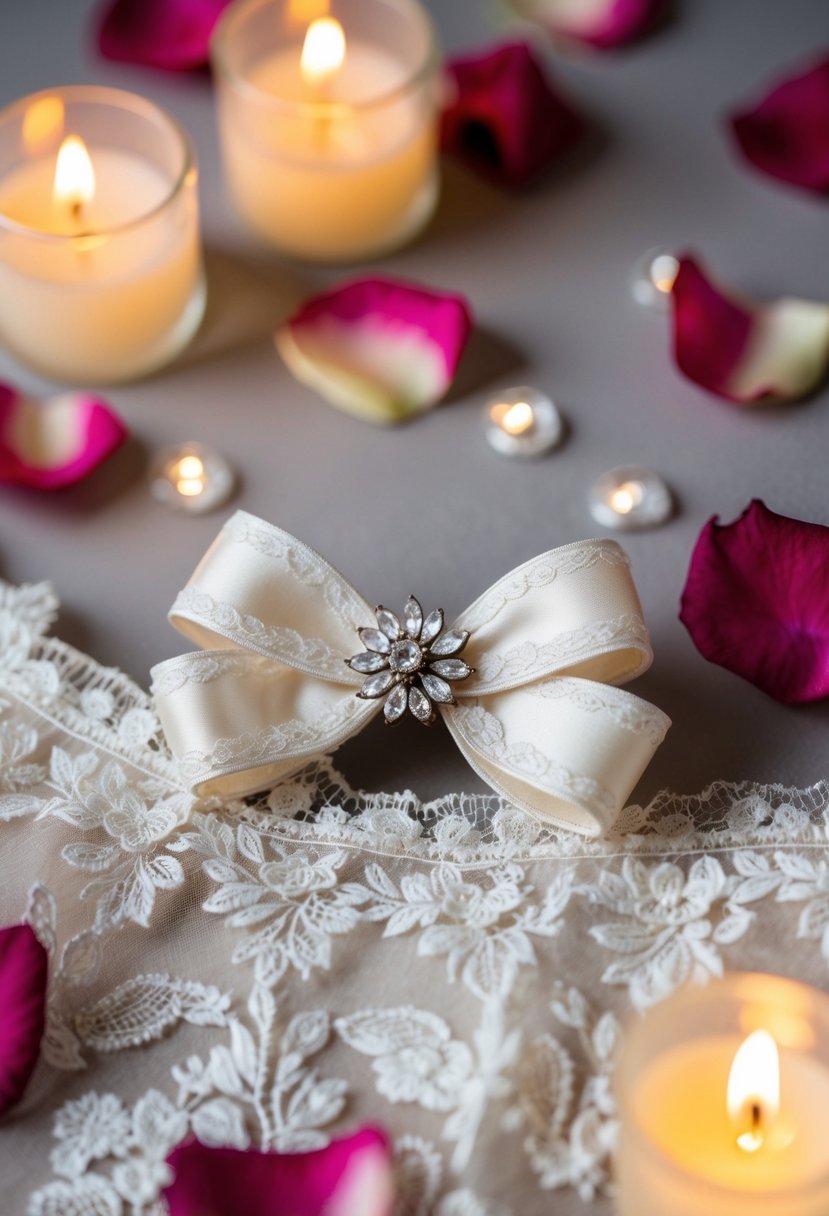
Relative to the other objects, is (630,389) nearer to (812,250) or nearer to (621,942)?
(812,250)

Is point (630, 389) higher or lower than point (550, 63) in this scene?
lower

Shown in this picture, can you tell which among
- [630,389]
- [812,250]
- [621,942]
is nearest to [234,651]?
[621,942]

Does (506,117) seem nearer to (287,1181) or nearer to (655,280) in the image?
(655,280)

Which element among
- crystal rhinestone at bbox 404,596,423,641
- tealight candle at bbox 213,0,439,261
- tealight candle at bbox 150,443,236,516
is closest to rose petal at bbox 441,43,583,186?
tealight candle at bbox 213,0,439,261

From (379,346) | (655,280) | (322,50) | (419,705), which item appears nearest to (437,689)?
(419,705)

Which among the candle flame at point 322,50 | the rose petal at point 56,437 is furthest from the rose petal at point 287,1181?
the candle flame at point 322,50

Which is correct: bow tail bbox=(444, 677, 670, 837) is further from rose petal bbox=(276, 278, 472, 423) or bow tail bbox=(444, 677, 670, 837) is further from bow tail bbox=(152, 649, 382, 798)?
rose petal bbox=(276, 278, 472, 423)
